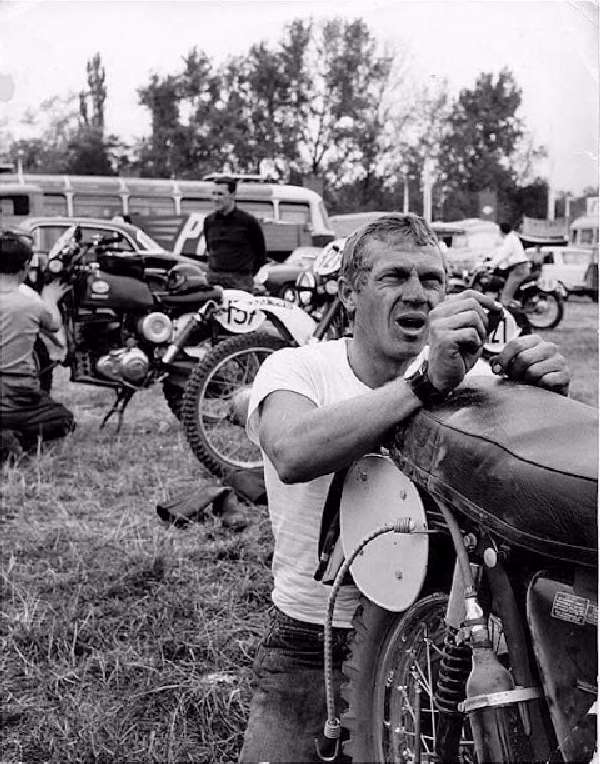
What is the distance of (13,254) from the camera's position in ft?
16.1

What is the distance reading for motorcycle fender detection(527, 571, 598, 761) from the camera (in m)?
0.98

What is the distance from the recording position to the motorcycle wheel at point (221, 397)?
4484mm

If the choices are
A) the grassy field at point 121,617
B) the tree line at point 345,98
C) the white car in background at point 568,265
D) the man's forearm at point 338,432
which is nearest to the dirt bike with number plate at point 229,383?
the grassy field at point 121,617

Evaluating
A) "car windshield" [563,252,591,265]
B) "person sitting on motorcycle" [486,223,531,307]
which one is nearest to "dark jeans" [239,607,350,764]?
"person sitting on motorcycle" [486,223,531,307]

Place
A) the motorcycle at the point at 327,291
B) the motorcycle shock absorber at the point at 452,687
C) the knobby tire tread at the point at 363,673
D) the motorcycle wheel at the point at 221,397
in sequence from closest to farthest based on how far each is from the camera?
the motorcycle shock absorber at the point at 452,687
the knobby tire tread at the point at 363,673
the motorcycle at the point at 327,291
the motorcycle wheel at the point at 221,397

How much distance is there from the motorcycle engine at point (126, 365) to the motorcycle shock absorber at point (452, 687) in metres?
4.19

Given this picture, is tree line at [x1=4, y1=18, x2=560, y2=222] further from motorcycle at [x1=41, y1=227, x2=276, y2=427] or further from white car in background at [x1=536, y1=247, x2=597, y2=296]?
white car in background at [x1=536, y1=247, x2=597, y2=296]

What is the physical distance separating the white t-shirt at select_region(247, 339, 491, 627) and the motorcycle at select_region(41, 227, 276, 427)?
3.24m

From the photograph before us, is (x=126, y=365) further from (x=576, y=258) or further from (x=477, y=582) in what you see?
(x=576, y=258)

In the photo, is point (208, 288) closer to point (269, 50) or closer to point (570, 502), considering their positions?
point (269, 50)

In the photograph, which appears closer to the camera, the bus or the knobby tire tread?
the knobby tire tread

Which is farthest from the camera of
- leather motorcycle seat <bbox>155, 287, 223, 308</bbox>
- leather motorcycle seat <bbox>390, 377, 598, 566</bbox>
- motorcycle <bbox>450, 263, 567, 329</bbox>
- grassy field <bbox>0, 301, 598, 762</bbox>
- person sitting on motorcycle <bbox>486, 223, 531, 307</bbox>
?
person sitting on motorcycle <bbox>486, 223, 531, 307</bbox>

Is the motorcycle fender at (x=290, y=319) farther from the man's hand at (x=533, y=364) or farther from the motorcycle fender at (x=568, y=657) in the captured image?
the motorcycle fender at (x=568, y=657)

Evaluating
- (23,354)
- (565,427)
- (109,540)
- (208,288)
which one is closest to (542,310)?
(208,288)
